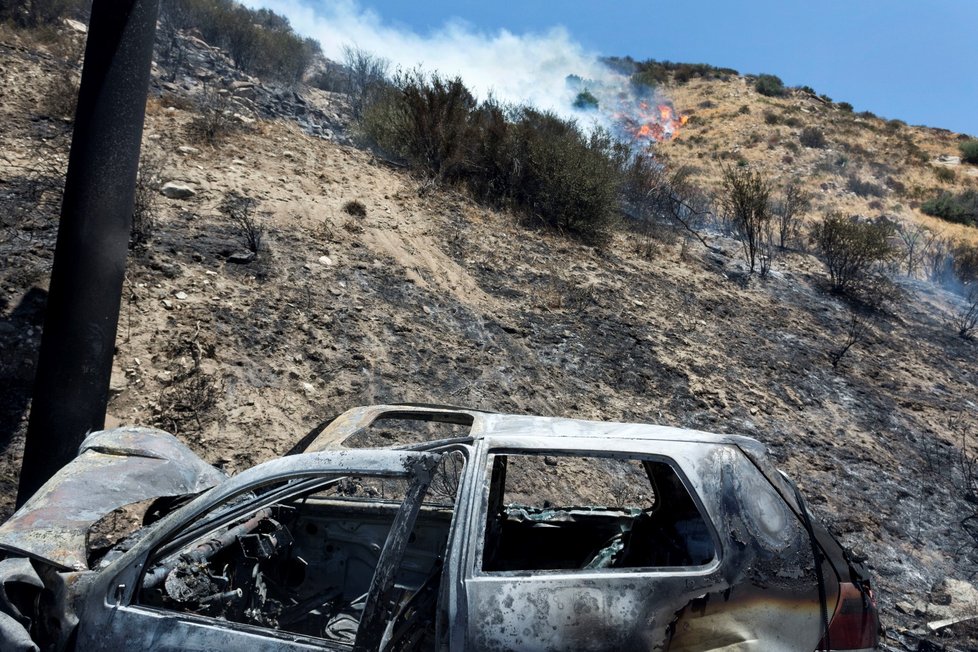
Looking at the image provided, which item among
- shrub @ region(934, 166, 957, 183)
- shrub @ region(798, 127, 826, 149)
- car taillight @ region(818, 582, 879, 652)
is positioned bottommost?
car taillight @ region(818, 582, 879, 652)

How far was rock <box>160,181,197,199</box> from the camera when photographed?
7.86 metres

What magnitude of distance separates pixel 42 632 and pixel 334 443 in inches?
47.4

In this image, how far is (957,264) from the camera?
16578 millimetres

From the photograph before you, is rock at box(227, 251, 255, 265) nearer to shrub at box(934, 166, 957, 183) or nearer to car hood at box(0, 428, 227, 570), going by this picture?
car hood at box(0, 428, 227, 570)

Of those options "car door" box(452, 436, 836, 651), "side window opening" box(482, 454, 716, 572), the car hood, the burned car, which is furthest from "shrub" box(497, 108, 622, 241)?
"car door" box(452, 436, 836, 651)

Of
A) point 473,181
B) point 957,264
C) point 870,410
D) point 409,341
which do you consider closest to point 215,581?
point 409,341

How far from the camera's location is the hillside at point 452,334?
554 cm

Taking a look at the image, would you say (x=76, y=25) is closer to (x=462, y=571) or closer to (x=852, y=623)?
(x=462, y=571)

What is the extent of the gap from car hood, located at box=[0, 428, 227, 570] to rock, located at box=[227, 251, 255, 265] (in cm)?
387

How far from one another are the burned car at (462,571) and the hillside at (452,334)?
7.42 feet

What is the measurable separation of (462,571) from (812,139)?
1314 inches

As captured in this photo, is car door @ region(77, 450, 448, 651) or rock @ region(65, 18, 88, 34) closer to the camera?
car door @ region(77, 450, 448, 651)

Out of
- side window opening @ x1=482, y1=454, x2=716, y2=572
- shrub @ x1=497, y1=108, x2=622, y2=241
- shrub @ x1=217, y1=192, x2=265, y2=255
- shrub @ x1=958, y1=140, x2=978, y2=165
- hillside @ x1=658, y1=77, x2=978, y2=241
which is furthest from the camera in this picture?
shrub @ x1=958, y1=140, x2=978, y2=165

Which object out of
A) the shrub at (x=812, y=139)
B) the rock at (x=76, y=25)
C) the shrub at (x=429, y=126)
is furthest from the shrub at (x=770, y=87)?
the rock at (x=76, y=25)
